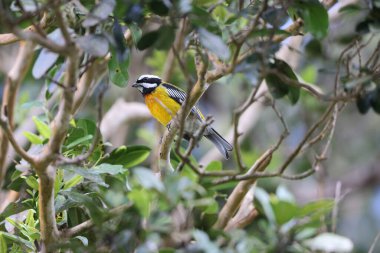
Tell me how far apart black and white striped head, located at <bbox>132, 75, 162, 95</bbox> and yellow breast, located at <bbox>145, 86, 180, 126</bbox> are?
4 centimetres

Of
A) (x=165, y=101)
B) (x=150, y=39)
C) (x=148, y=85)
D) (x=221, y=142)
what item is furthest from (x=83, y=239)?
(x=148, y=85)

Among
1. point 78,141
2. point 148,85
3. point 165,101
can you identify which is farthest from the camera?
point 148,85

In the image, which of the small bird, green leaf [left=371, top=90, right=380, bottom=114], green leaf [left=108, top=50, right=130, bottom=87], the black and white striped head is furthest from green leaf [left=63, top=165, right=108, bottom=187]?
the black and white striped head

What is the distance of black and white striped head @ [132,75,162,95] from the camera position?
473 centimetres

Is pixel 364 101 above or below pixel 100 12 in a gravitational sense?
below

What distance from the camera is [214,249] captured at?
199 centimetres

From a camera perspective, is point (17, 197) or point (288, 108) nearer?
point (17, 197)

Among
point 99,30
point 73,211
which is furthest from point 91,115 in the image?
point 99,30

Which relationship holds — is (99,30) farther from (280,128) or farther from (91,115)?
(280,128)

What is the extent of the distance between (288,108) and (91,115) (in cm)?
169

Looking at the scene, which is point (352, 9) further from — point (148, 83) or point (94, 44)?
point (148, 83)

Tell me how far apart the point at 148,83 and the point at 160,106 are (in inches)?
10.8

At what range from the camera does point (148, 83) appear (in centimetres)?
476

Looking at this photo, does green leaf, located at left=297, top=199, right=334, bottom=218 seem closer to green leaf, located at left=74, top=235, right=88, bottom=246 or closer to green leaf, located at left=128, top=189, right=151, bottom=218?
green leaf, located at left=128, top=189, right=151, bottom=218
